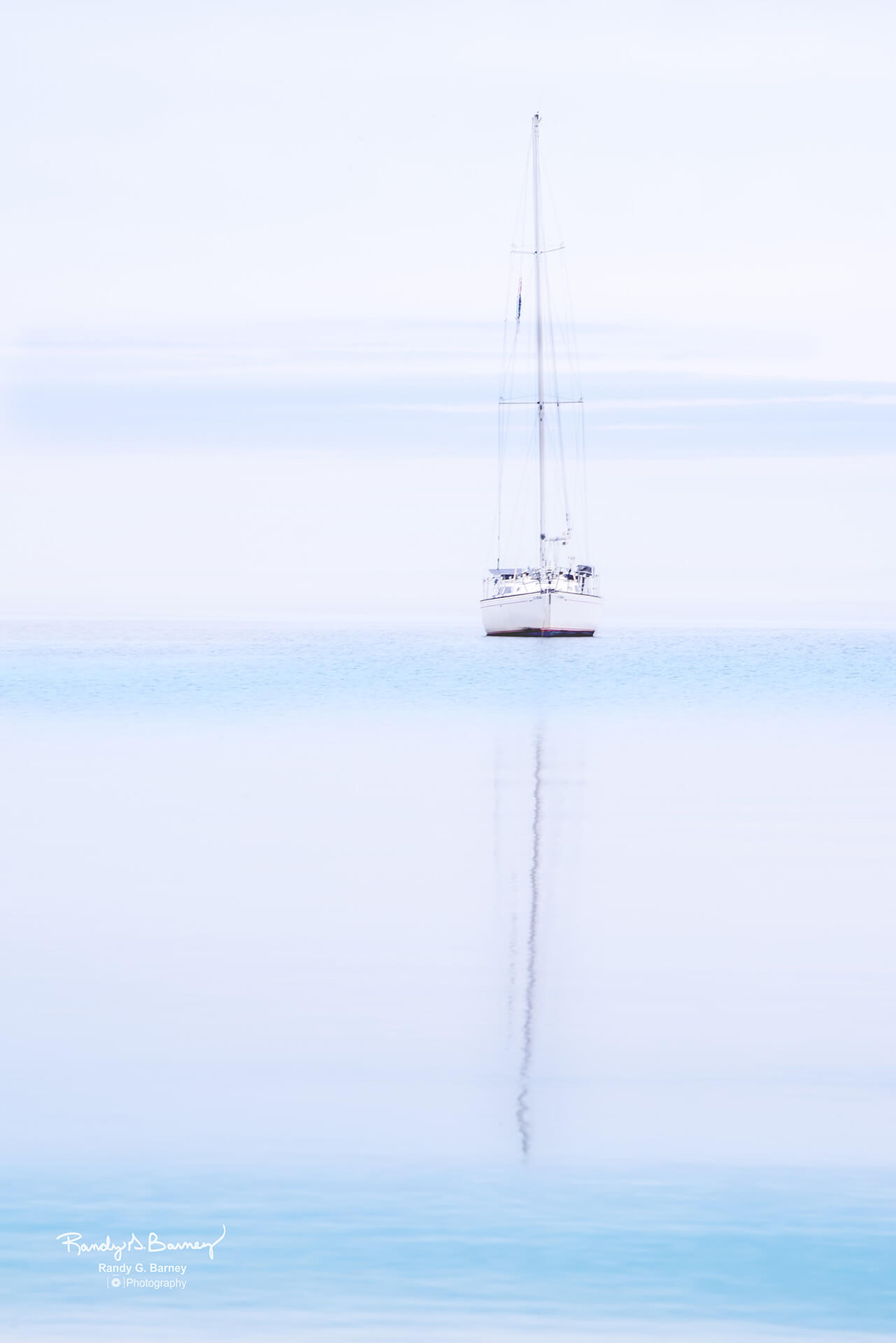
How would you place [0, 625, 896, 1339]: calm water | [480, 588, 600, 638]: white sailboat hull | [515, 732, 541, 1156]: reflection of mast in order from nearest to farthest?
[0, 625, 896, 1339]: calm water, [515, 732, 541, 1156]: reflection of mast, [480, 588, 600, 638]: white sailboat hull

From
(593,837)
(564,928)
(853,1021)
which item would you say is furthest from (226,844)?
(853,1021)

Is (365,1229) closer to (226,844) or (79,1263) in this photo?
(79,1263)

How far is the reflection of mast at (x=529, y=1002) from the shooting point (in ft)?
29.3

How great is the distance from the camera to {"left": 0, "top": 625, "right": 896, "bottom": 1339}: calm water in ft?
23.6

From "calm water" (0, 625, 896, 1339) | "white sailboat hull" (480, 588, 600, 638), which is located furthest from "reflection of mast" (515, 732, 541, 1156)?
"white sailboat hull" (480, 588, 600, 638)

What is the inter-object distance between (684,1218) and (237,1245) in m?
1.94

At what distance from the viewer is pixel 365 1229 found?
7.56 meters

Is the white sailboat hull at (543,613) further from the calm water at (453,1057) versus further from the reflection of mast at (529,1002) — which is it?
the reflection of mast at (529,1002)

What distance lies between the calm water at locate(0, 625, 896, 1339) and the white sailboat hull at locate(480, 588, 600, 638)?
159 ft

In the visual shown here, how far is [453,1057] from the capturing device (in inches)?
400

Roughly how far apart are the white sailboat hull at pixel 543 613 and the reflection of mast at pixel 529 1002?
52606 millimetres

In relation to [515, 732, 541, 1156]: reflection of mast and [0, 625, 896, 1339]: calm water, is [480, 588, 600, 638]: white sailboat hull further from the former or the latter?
[515, 732, 541, 1156]: reflection of mast

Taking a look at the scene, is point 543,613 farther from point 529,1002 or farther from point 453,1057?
point 453,1057

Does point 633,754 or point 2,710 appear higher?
point 2,710
